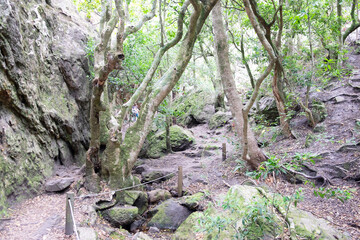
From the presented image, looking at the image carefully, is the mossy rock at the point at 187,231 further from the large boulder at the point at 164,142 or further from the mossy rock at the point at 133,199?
the large boulder at the point at 164,142

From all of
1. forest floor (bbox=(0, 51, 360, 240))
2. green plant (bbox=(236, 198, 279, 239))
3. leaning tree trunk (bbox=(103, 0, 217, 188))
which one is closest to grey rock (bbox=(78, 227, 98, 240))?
forest floor (bbox=(0, 51, 360, 240))

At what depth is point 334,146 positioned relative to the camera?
261 inches

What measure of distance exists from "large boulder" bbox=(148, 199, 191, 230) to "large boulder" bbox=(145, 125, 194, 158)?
16.2 feet

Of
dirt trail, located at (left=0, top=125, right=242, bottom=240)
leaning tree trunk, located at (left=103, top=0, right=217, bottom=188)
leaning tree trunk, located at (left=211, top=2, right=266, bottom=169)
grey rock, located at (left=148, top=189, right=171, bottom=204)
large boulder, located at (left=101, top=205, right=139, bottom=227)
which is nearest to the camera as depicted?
dirt trail, located at (left=0, top=125, right=242, bottom=240)

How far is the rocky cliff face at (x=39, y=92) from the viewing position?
18.4 feet

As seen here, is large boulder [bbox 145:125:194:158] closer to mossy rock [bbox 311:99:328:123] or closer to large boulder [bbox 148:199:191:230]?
large boulder [bbox 148:199:191:230]

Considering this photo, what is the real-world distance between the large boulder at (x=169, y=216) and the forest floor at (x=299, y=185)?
0.92ft

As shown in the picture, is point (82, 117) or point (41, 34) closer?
point (41, 34)

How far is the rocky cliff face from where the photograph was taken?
562 centimetres

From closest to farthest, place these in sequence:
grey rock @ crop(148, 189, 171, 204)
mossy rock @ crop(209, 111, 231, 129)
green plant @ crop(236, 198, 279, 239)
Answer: green plant @ crop(236, 198, 279, 239) → grey rock @ crop(148, 189, 171, 204) → mossy rock @ crop(209, 111, 231, 129)

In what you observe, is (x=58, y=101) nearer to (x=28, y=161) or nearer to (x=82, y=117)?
(x=82, y=117)

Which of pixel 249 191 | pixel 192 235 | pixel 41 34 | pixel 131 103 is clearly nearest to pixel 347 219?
pixel 249 191

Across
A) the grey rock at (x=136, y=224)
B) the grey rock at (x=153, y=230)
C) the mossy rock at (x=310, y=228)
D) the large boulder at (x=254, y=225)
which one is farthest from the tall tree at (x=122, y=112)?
the mossy rock at (x=310, y=228)

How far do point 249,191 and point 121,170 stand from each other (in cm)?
346
